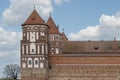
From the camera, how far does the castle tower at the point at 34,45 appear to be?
7044 cm

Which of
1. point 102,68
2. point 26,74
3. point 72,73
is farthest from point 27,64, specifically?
point 102,68

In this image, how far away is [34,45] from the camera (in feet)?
233

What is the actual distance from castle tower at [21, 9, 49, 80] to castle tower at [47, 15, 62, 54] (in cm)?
777

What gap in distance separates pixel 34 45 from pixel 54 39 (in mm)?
9621

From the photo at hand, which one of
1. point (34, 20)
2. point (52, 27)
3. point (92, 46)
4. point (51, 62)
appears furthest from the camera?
point (92, 46)

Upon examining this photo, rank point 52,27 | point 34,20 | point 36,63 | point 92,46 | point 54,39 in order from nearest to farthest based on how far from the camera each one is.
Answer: point 36,63, point 34,20, point 54,39, point 52,27, point 92,46

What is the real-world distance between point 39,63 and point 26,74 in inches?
117

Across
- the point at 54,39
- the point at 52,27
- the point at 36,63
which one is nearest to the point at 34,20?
the point at 36,63

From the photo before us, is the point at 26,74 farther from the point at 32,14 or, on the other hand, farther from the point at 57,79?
the point at 32,14

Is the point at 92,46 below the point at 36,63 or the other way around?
the other way around

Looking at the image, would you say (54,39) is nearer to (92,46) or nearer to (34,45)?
(92,46)

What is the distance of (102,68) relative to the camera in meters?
71.4

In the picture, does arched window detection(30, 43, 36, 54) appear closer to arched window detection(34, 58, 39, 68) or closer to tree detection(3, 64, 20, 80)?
arched window detection(34, 58, 39, 68)

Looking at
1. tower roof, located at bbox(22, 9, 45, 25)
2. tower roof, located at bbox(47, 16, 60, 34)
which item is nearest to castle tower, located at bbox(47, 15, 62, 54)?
tower roof, located at bbox(47, 16, 60, 34)
